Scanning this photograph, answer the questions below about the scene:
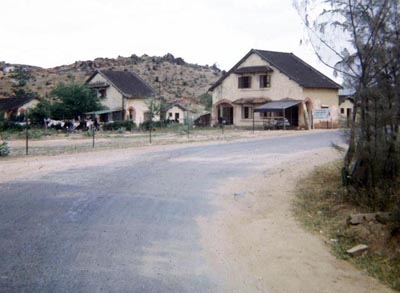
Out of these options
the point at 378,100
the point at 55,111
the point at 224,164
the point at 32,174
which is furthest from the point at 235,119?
the point at 378,100

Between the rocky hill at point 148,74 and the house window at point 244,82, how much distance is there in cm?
2393

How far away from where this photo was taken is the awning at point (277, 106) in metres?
48.0

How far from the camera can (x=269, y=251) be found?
338 inches

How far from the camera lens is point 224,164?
65.4ft

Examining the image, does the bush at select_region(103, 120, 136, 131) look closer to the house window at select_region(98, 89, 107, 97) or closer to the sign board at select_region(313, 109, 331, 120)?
the house window at select_region(98, 89, 107, 97)

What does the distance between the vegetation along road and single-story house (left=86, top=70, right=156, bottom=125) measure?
43205 millimetres

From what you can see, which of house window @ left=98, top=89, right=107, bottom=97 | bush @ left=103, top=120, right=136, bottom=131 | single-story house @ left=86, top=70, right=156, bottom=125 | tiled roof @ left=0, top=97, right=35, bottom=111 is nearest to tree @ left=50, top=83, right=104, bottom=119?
single-story house @ left=86, top=70, right=156, bottom=125

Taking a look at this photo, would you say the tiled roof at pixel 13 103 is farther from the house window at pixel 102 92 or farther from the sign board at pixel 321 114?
the sign board at pixel 321 114

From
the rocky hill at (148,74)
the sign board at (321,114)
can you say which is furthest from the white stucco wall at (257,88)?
the rocky hill at (148,74)

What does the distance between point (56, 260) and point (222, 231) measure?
3425 mm

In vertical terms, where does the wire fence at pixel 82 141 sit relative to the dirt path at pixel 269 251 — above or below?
above

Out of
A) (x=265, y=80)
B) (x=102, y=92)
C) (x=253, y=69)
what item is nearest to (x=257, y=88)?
(x=265, y=80)

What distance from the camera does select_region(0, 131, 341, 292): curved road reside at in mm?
6734

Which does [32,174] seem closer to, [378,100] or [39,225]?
[39,225]
